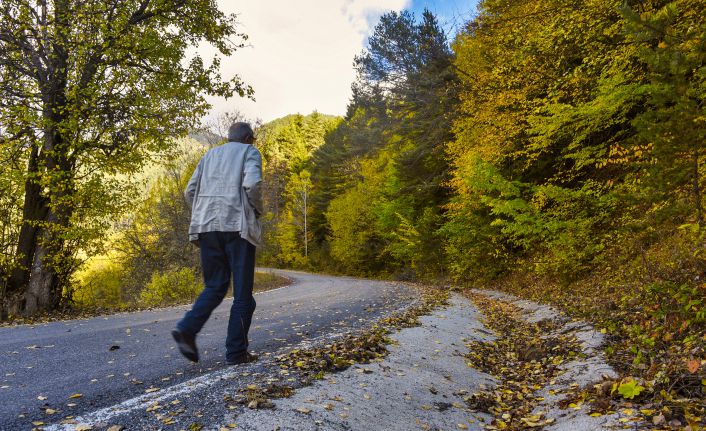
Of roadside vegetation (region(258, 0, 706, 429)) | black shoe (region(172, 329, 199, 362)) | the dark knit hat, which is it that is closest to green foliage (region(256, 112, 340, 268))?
roadside vegetation (region(258, 0, 706, 429))

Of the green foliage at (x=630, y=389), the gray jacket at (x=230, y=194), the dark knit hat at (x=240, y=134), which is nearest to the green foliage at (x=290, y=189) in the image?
the dark knit hat at (x=240, y=134)

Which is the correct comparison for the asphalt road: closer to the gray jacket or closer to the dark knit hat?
the gray jacket

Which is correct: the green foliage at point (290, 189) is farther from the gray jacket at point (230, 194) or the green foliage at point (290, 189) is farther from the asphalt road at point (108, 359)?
the gray jacket at point (230, 194)

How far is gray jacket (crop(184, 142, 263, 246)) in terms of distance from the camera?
150 inches

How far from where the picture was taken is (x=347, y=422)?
9.73 ft

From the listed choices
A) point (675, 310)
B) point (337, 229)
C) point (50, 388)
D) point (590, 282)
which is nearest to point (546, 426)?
point (675, 310)

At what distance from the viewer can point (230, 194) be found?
3861 mm

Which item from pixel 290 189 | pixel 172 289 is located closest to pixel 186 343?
pixel 172 289

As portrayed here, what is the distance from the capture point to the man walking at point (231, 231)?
3803 mm

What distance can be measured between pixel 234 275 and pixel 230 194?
0.74m

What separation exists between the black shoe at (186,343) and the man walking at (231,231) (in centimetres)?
22

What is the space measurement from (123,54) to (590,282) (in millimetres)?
11865

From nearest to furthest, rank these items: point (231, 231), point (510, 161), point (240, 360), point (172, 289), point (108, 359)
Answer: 1. point (231, 231)
2. point (240, 360)
3. point (108, 359)
4. point (510, 161)
5. point (172, 289)

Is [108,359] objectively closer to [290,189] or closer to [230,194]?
[230,194]
